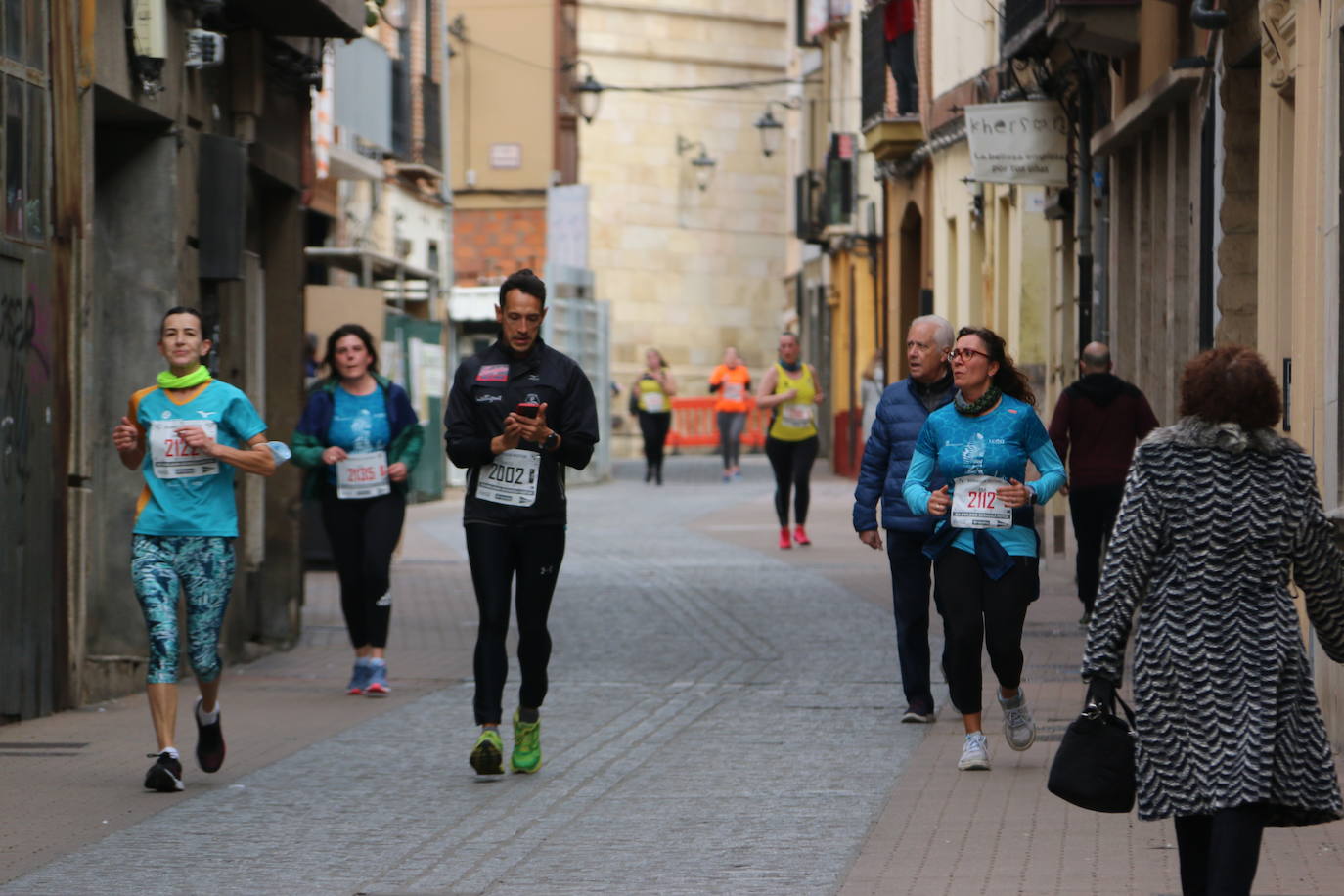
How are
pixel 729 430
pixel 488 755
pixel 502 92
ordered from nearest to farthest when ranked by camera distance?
pixel 488 755
pixel 729 430
pixel 502 92

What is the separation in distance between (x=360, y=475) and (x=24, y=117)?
2437 millimetres

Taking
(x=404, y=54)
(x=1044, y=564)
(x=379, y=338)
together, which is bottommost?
(x=1044, y=564)

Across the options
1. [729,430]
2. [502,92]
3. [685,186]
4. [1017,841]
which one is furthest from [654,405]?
[1017,841]

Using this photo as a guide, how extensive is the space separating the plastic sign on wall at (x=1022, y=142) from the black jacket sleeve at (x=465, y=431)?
438 inches

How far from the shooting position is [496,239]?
51500mm

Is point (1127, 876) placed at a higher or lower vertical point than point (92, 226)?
lower

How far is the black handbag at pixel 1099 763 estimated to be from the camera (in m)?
6.23

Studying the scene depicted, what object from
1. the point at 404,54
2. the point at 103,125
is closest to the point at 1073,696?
the point at 103,125

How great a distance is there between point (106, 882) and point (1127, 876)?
9.52ft

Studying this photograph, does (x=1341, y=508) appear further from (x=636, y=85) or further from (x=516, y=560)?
(x=636, y=85)

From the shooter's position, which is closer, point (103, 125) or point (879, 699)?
point (879, 699)

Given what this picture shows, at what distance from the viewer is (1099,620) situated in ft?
20.4

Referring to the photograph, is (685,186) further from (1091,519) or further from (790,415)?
(1091,519)

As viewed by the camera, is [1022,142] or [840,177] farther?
[840,177]
